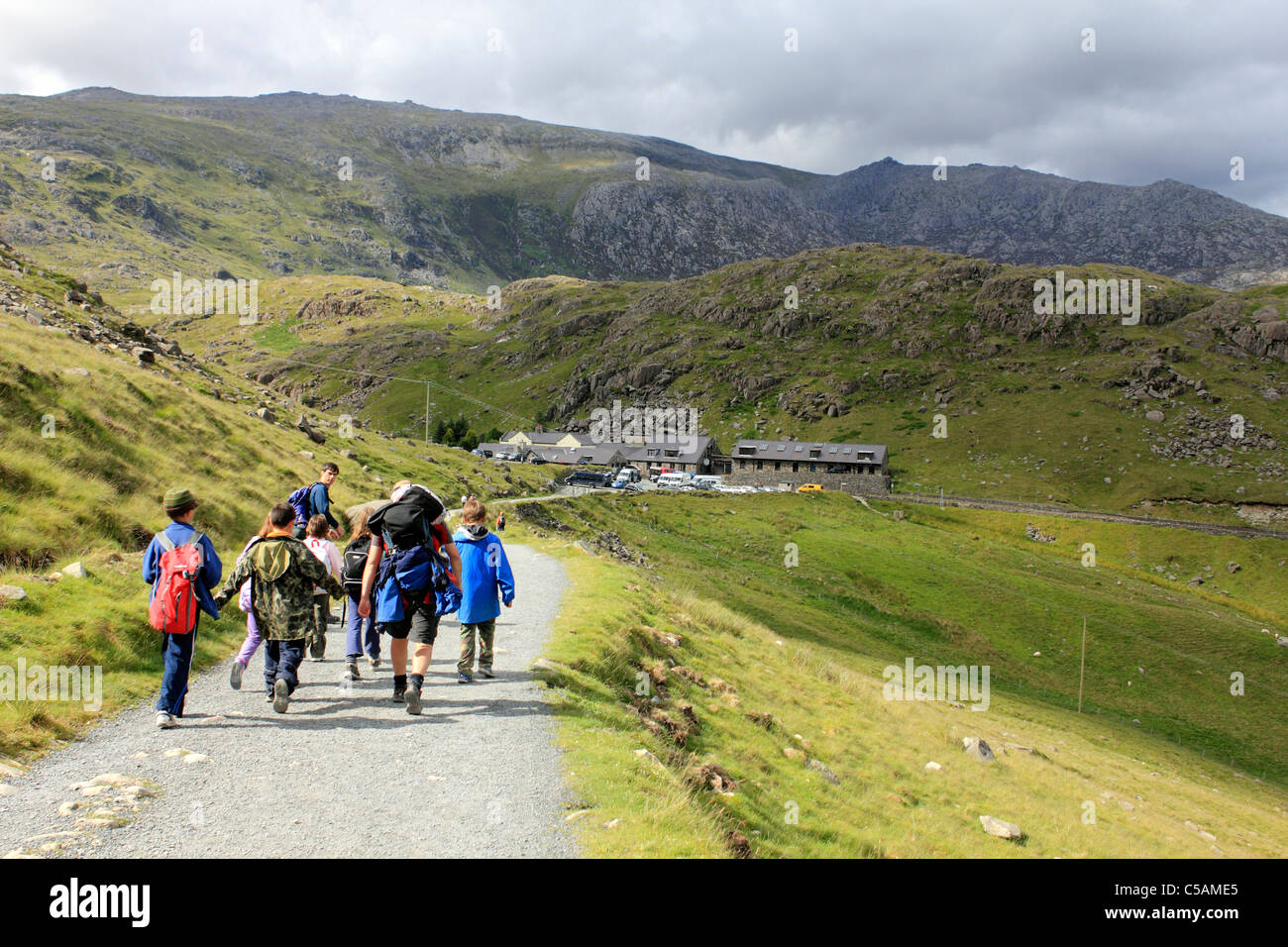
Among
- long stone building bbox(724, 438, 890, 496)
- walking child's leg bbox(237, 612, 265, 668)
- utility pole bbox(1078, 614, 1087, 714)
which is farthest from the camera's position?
long stone building bbox(724, 438, 890, 496)

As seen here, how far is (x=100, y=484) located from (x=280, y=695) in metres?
12.7

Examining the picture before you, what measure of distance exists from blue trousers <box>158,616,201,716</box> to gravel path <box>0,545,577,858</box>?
0.33 meters

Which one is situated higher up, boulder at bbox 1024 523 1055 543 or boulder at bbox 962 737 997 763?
boulder at bbox 962 737 997 763

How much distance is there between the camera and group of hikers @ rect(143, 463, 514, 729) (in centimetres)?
992

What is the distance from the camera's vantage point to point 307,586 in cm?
1115

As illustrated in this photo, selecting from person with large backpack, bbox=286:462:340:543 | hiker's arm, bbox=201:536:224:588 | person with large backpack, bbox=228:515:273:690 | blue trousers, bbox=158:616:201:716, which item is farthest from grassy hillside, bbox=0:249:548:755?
person with large backpack, bbox=286:462:340:543

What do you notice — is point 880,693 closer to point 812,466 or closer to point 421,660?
point 421,660

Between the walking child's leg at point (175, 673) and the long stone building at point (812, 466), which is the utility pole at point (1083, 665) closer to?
the walking child's leg at point (175, 673)

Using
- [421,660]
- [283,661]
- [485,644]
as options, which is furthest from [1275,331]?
[283,661]

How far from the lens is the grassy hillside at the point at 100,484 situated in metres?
11.3

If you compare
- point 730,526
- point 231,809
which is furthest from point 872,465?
point 231,809

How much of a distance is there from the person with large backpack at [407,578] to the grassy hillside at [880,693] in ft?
8.99

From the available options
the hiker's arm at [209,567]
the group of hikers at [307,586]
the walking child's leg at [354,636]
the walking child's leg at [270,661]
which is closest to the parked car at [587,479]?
the walking child's leg at [354,636]

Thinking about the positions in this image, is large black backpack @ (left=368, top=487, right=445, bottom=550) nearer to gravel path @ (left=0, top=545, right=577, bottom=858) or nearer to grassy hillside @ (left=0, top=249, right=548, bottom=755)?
gravel path @ (left=0, top=545, right=577, bottom=858)
